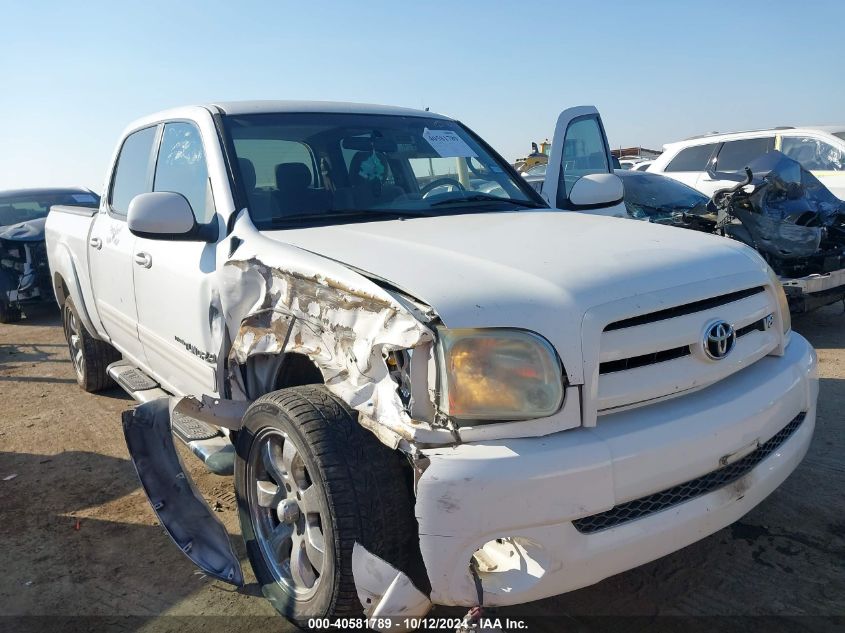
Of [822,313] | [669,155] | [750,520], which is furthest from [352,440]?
[669,155]

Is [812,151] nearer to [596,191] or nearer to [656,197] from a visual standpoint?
[656,197]

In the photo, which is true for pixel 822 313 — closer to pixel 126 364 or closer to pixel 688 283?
pixel 688 283

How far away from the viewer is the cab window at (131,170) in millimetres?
3977

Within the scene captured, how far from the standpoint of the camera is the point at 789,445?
7.95 ft

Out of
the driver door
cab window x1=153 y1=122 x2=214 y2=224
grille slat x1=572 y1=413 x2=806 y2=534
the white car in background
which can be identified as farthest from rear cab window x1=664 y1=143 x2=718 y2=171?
grille slat x1=572 y1=413 x2=806 y2=534

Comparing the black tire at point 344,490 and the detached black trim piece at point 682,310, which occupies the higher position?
the detached black trim piece at point 682,310

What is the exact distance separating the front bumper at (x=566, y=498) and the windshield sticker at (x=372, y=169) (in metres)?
1.82

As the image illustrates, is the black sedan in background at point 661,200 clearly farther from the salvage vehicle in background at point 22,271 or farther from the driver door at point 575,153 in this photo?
the salvage vehicle in background at point 22,271

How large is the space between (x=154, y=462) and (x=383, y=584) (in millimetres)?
1275

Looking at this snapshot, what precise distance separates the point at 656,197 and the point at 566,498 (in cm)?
670

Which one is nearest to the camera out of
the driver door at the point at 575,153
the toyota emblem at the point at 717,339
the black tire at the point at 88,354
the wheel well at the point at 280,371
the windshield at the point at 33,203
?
the toyota emblem at the point at 717,339

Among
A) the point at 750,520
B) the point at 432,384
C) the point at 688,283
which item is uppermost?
the point at 688,283

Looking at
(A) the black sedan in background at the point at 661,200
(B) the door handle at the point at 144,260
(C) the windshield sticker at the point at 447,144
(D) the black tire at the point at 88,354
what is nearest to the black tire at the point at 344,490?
(B) the door handle at the point at 144,260

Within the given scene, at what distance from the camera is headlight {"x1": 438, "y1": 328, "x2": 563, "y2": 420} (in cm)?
190
